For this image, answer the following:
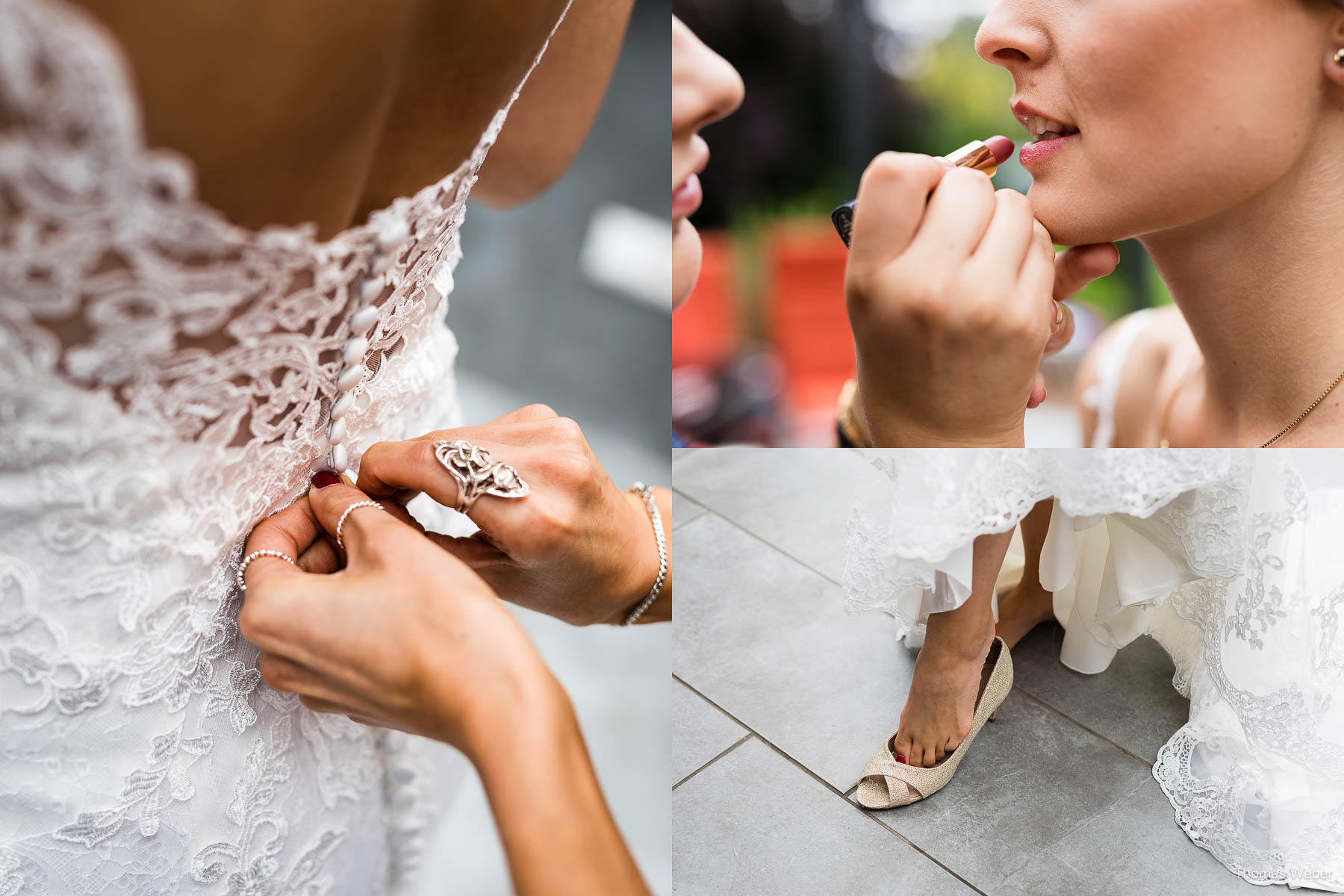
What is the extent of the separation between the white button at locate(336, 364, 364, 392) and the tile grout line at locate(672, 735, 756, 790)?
0.70 m

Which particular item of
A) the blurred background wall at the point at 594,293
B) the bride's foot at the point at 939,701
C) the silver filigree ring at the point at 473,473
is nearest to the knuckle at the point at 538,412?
the silver filigree ring at the point at 473,473

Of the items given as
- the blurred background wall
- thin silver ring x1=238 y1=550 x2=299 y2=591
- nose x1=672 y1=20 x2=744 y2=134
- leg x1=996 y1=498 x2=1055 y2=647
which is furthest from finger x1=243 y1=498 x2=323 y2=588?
the blurred background wall

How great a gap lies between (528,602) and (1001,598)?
0.84 meters

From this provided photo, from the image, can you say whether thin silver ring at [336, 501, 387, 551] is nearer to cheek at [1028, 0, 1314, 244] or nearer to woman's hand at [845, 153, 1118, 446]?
woman's hand at [845, 153, 1118, 446]

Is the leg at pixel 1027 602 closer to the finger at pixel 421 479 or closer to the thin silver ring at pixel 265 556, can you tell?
the finger at pixel 421 479

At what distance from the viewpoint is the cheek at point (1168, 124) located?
26.7 inches

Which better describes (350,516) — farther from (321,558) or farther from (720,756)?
(720,756)

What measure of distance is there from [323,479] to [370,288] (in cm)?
16

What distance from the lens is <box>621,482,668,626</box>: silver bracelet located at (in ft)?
2.64

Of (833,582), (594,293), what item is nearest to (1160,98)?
(833,582)

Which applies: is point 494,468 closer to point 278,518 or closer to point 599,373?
point 278,518

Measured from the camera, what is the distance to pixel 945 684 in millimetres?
1121

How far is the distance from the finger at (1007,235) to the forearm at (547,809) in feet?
1.54

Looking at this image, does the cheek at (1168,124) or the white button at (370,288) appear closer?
the white button at (370,288)
